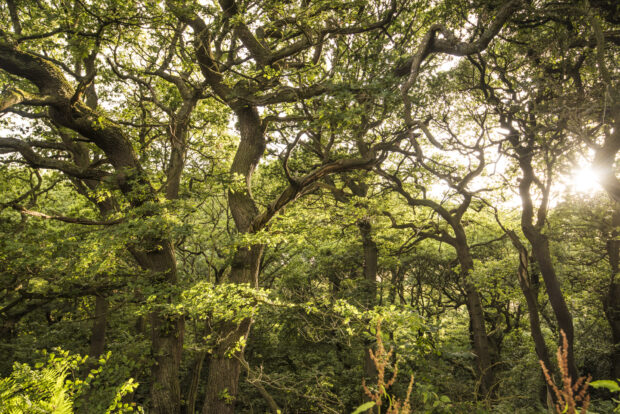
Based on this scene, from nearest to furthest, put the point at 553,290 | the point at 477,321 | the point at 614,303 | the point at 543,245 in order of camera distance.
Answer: the point at 553,290 → the point at 543,245 → the point at 614,303 → the point at 477,321

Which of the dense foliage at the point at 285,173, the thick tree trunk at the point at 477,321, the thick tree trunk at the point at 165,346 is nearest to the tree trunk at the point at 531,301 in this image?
the dense foliage at the point at 285,173

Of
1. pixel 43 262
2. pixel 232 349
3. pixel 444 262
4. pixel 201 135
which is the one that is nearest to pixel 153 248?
pixel 43 262

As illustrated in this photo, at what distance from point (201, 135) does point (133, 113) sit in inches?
77.6

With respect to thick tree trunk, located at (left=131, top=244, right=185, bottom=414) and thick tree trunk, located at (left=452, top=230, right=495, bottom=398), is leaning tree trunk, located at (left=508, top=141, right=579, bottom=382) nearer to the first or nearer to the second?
thick tree trunk, located at (left=452, top=230, right=495, bottom=398)

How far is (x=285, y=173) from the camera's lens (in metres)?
7.22

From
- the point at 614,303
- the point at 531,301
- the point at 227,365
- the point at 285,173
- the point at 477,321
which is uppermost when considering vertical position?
the point at 285,173

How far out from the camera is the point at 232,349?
244 inches

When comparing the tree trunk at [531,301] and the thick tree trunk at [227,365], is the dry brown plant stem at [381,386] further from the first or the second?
the tree trunk at [531,301]

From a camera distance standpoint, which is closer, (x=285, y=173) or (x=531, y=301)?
(x=285, y=173)

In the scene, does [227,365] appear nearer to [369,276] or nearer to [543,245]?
[369,276]

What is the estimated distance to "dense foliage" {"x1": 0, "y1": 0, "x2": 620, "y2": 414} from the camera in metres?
5.17

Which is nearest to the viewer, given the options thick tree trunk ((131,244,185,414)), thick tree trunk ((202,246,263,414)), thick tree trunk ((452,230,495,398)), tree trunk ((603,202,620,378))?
thick tree trunk ((202,246,263,414))

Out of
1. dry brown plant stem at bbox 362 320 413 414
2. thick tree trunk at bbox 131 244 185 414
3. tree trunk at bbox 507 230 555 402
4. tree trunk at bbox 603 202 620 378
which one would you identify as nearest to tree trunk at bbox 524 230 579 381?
tree trunk at bbox 507 230 555 402

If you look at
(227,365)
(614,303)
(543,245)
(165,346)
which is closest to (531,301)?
(543,245)
